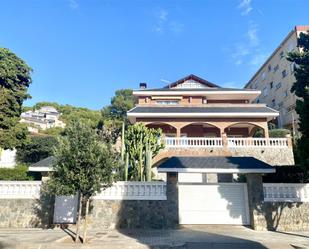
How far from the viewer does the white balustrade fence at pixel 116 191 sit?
11.9 metres

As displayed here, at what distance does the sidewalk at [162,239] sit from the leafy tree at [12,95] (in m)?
10.3

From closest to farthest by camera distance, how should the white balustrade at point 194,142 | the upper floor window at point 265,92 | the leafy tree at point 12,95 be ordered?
the leafy tree at point 12,95
the white balustrade at point 194,142
the upper floor window at point 265,92

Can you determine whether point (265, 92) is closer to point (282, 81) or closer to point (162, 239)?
point (282, 81)

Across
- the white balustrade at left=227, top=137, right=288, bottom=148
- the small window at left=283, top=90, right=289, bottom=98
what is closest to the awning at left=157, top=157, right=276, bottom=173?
the white balustrade at left=227, top=137, right=288, bottom=148

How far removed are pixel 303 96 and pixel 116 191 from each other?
929 cm

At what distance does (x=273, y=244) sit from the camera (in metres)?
8.70

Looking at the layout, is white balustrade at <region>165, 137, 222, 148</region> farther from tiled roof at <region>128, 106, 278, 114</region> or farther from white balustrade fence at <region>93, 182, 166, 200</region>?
white balustrade fence at <region>93, 182, 166, 200</region>

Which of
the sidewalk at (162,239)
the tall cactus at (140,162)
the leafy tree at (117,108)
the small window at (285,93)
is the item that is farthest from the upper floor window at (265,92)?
the sidewalk at (162,239)

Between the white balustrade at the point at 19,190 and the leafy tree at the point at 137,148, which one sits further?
the leafy tree at the point at 137,148

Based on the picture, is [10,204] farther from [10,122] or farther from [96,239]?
[10,122]

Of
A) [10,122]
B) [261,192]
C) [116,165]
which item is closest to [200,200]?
[261,192]

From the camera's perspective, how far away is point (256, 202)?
11.7 meters

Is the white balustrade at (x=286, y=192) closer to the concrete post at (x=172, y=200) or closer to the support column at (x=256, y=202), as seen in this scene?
the support column at (x=256, y=202)

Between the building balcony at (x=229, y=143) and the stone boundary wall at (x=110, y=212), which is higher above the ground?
the building balcony at (x=229, y=143)
